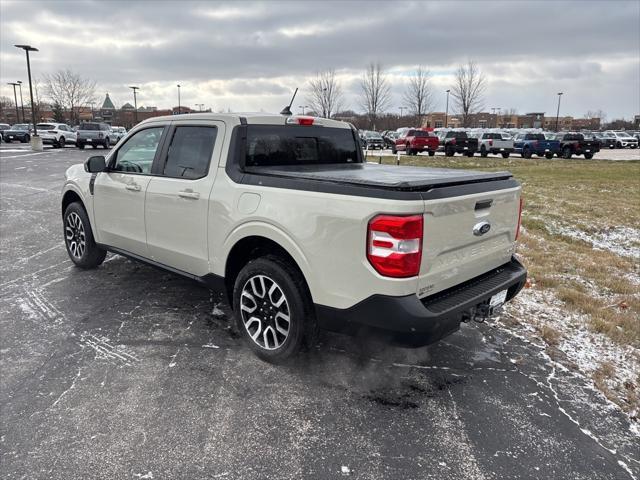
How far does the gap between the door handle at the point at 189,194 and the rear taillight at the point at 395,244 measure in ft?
5.67

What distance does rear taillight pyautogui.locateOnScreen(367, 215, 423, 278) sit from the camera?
2.69 metres

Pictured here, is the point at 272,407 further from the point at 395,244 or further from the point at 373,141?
the point at 373,141

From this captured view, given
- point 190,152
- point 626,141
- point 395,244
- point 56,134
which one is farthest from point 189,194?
point 626,141

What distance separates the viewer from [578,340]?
413cm

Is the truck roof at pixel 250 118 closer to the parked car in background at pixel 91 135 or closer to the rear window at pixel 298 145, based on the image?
the rear window at pixel 298 145

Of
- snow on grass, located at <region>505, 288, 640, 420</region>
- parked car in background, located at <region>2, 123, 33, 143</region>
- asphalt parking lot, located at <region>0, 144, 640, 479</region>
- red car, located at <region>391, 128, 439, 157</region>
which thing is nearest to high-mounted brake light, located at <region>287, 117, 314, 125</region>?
asphalt parking lot, located at <region>0, 144, 640, 479</region>

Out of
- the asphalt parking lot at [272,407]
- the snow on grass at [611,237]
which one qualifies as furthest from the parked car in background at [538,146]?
the asphalt parking lot at [272,407]

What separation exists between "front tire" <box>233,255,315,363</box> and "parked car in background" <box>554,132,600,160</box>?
3072 centimetres

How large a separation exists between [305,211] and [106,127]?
3561 centimetres

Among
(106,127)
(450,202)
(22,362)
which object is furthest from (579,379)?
(106,127)

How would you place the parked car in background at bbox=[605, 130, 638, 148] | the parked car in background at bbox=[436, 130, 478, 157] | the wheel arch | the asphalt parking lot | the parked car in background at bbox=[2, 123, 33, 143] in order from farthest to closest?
the parked car in background at bbox=[605, 130, 638, 148] → the parked car in background at bbox=[2, 123, 33, 143] → the parked car in background at bbox=[436, 130, 478, 157] → the wheel arch → the asphalt parking lot

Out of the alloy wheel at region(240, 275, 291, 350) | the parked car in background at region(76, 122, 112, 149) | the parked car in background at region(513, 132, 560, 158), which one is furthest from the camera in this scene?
the parked car in background at region(76, 122, 112, 149)

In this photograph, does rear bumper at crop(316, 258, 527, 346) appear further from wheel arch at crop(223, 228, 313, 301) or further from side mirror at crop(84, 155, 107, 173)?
side mirror at crop(84, 155, 107, 173)

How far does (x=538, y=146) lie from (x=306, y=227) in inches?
1218
